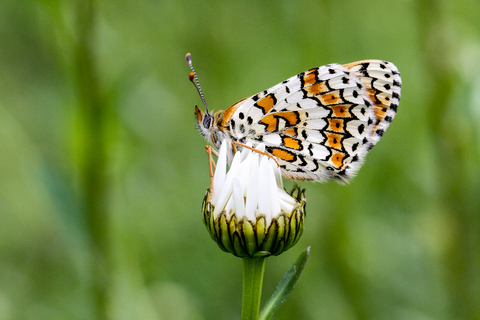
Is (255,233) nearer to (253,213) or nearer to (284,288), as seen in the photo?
(253,213)

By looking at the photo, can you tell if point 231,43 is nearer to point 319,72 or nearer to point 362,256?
point 319,72

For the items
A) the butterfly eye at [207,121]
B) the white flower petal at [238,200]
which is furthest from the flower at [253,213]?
the butterfly eye at [207,121]

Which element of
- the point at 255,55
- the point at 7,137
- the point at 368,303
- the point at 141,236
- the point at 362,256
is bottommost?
the point at 368,303

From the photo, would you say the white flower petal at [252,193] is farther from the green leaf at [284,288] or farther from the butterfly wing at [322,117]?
the butterfly wing at [322,117]

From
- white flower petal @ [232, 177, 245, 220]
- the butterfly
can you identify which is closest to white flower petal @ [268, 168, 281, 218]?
white flower petal @ [232, 177, 245, 220]

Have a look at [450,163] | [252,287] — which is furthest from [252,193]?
[450,163]

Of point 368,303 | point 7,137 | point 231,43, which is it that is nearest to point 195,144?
point 231,43
